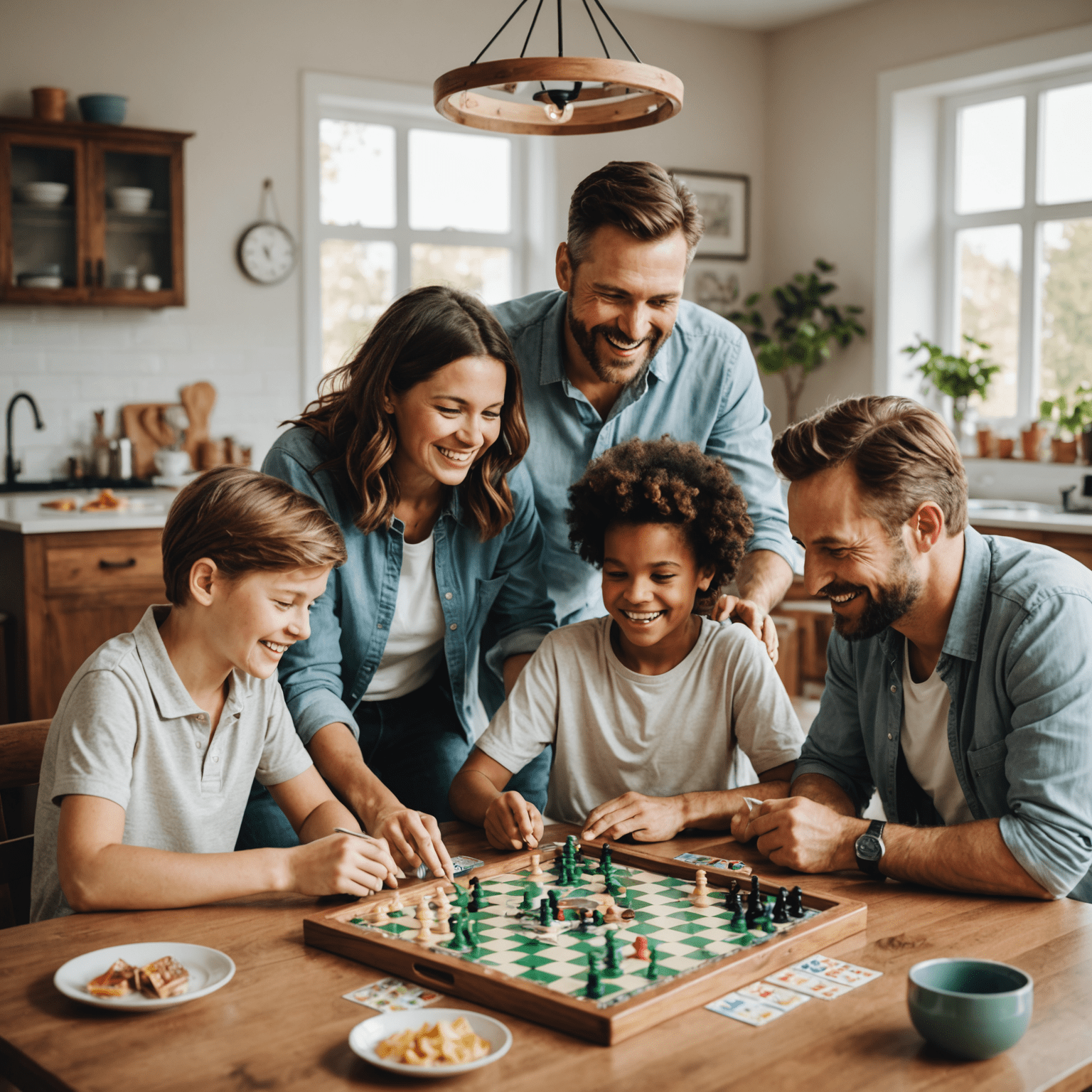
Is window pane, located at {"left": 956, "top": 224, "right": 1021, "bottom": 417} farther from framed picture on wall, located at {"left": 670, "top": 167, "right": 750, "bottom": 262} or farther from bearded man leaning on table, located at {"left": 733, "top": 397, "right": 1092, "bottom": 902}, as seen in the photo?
bearded man leaning on table, located at {"left": 733, "top": 397, "right": 1092, "bottom": 902}

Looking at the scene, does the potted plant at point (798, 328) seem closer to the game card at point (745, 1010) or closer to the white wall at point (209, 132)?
the white wall at point (209, 132)

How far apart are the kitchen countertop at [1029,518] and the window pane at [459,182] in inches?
118

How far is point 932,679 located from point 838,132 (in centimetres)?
574

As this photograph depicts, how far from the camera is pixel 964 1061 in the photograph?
3.79 ft

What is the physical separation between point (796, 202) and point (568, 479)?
5165 millimetres

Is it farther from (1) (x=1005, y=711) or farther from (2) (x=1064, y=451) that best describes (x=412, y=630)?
(2) (x=1064, y=451)

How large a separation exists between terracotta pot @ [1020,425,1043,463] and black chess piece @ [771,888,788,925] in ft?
16.6

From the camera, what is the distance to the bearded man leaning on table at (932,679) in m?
1.60

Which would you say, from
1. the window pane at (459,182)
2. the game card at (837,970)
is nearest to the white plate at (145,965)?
the game card at (837,970)

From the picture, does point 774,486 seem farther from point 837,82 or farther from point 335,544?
point 837,82

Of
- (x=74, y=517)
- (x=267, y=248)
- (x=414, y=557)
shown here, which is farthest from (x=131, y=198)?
(x=414, y=557)

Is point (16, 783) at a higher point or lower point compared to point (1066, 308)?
lower

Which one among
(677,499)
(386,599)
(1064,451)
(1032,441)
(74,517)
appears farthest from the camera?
(1032,441)

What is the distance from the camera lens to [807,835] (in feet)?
5.55
